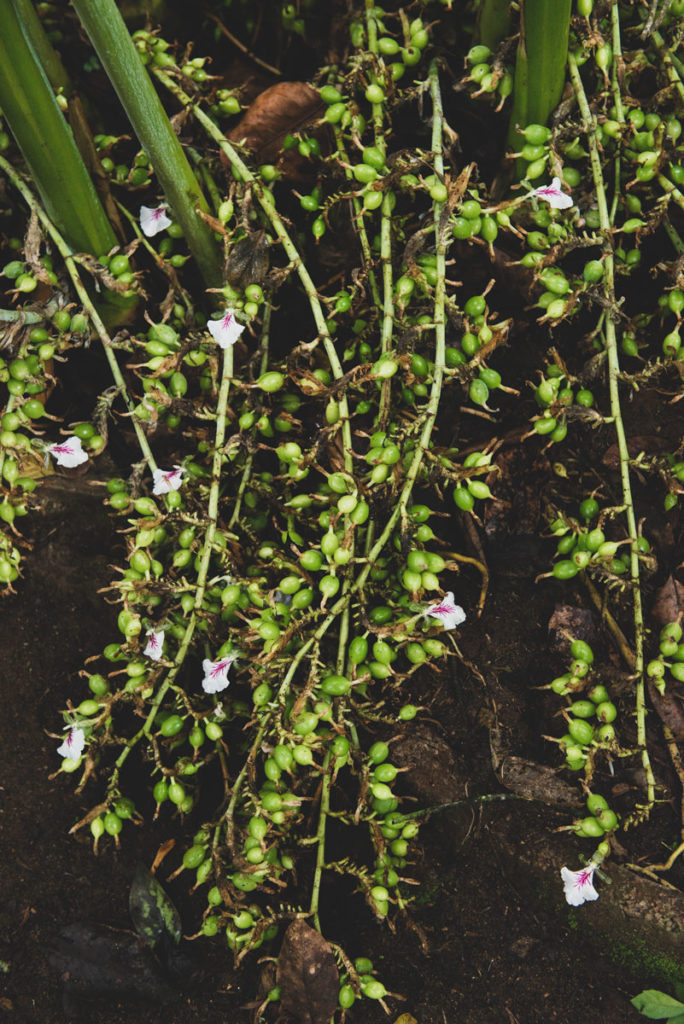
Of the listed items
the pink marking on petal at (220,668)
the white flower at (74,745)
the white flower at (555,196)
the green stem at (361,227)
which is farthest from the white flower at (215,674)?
the white flower at (555,196)

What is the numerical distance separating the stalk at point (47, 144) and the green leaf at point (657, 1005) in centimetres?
146

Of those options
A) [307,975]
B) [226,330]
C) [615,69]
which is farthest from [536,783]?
[615,69]

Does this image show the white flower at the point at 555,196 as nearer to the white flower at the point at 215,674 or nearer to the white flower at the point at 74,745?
the white flower at the point at 215,674

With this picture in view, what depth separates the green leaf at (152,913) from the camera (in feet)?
4.26

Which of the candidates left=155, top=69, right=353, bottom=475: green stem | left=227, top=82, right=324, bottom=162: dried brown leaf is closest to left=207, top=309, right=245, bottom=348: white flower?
Answer: left=155, top=69, right=353, bottom=475: green stem

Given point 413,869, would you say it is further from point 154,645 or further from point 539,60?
point 539,60

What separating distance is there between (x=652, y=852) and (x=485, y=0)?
1.34m

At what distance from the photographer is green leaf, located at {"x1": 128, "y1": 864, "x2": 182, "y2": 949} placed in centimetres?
130

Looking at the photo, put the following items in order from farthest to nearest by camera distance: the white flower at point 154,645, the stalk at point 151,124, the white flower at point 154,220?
the white flower at point 154,220 → the white flower at point 154,645 → the stalk at point 151,124

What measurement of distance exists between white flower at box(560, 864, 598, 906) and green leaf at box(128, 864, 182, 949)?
653 millimetres

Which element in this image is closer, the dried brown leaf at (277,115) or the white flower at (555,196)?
the white flower at (555,196)

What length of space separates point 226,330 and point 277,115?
0.44 meters

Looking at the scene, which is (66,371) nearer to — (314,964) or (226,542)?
(226,542)

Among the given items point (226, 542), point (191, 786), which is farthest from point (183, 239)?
point (191, 786)
